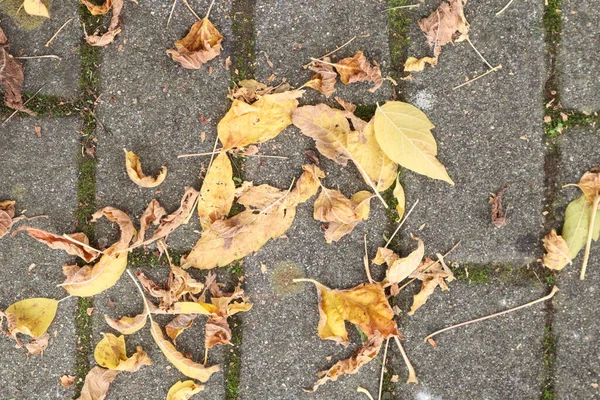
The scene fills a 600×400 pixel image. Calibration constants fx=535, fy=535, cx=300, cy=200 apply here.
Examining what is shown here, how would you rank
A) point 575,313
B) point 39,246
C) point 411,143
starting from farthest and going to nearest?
1. point 39,246
2. point 575,313
3. point 411,143

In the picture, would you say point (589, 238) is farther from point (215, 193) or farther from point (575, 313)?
point (215, 193)

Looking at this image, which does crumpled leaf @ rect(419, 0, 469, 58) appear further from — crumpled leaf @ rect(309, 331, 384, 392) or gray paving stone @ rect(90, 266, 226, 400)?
gray paving stone @ rect(90, 266, 226, 400)

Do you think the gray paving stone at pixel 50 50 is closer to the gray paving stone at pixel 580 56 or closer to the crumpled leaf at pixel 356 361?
the crumpled leaf at pixel 356 361

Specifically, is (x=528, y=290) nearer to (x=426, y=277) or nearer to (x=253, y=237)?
(x=426, y=277)

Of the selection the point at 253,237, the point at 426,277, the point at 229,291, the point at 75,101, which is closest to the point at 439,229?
the point at 426,277

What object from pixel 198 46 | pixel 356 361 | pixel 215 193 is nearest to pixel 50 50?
pixel 198 46
